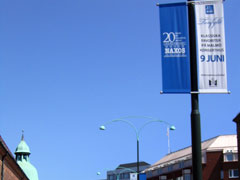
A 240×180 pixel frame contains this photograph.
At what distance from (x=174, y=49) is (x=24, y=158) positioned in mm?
82376

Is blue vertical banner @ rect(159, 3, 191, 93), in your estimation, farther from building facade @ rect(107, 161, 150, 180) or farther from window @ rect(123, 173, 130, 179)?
window @ rect(123, 173, 130, 179)

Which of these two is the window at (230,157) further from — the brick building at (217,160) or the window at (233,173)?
the window at (233,173)

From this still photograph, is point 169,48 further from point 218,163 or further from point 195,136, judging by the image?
point 218,163

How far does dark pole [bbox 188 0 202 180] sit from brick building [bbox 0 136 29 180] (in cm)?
2826

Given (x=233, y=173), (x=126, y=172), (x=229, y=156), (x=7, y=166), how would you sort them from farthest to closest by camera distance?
1. (x=126, y=172)
2. (x=229, y=156)
3. (x=233, y=173)
4. (x=7, y=166)

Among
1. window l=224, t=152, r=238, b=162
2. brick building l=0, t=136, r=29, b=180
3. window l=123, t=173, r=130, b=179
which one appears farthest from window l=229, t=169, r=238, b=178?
window l=123, t=173, r=130, b=179

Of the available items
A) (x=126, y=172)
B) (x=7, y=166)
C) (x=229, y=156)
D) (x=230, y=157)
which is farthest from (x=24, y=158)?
(x=126, y=172)

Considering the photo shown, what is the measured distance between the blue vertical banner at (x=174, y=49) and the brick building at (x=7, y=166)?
28.3m

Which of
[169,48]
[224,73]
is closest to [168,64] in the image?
[169,48]

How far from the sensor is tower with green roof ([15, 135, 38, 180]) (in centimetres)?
8581

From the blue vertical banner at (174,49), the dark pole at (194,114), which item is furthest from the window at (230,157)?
the blue vertical banner at (174,49)

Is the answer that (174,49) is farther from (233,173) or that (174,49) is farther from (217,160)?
(217,160)

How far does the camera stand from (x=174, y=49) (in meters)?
11.8

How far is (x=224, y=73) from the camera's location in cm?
1180
